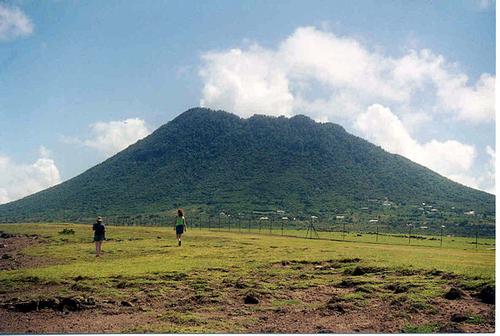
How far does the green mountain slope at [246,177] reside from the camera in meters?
110

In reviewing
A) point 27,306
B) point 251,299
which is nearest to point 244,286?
point 251,299

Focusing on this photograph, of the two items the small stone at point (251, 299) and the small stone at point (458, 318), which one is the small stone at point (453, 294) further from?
the small stone at point (251, 299)

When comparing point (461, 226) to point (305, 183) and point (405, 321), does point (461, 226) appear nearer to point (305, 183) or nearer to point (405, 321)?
point (305, 183)

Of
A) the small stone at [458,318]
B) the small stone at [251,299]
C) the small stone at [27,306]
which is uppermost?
the small stone at [458,318]

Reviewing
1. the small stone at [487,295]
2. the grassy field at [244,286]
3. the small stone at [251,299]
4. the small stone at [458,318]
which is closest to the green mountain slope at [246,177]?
the grassy field at [244,286]

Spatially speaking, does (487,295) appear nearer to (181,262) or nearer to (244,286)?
(244,286)

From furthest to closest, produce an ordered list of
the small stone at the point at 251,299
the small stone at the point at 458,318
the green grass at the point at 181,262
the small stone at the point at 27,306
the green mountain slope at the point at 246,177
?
the green mountain slope at the point at 246,177, the green grass at the point at 181,262, the small stone at the point at 251,299, the small stone at the point at 27,306, the small stone at the point at 458,318

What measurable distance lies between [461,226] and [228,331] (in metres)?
73.9

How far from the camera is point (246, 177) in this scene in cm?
13362

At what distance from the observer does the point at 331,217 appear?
99.4 metres

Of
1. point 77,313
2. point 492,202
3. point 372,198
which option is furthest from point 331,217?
point 77,313

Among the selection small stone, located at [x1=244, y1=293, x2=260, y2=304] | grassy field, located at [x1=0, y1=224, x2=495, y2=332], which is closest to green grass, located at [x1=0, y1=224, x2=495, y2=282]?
grassy field, located at [x1=0, y1=224, x2=495, y2=332]

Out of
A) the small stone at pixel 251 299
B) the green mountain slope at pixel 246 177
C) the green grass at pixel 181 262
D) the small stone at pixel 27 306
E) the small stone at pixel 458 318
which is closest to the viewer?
the small stone at pixel 458 318

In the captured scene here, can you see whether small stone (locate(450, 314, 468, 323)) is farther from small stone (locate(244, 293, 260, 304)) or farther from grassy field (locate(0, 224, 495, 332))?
small stone (locate(244, 293, 260, 304))
